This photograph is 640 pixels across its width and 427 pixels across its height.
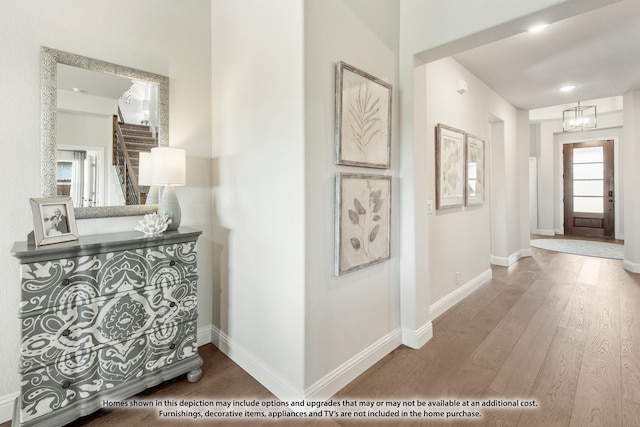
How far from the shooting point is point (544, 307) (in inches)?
128

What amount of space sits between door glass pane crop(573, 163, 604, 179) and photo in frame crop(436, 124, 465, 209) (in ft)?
20.9

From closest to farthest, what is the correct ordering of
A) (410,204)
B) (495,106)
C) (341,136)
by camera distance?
(341,136)
(410,204)
(495,106)

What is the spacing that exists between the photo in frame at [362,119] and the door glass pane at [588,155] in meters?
8.05

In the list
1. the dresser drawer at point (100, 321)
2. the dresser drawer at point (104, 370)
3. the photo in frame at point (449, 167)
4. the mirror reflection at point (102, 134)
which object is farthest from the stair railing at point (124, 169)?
the photo in frame at point (449, 167)

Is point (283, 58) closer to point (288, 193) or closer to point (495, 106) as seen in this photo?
point (288, 193)

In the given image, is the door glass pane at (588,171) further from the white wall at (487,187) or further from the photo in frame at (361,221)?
the photo in frame at (361,221)

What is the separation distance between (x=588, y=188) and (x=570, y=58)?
588 cm

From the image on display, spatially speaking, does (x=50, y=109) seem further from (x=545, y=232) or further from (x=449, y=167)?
(x=545, y=232)

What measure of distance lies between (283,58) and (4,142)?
1622 millimetres

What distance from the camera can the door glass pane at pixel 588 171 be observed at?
7.34m

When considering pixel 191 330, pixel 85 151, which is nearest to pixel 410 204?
→ pixel 191 330

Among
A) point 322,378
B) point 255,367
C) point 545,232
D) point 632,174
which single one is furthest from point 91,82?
point 545,232

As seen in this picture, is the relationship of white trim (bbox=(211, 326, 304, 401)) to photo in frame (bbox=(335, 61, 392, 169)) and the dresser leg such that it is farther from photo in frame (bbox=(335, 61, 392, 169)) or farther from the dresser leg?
photo in frame (bbox=(335, 61, 392, 169))

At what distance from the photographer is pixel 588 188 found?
24.7 feet
